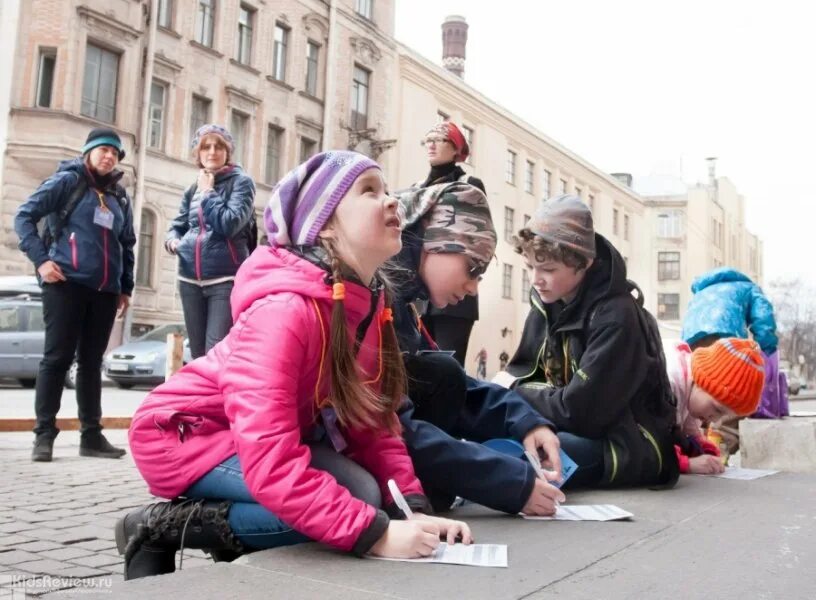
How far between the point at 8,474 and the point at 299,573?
9.89ft

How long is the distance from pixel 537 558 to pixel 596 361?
1202 mm

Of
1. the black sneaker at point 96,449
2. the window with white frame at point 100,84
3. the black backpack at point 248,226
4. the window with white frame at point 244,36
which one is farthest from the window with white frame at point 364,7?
the black sneaker at point 96,449

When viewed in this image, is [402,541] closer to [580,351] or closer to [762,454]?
[580,351]

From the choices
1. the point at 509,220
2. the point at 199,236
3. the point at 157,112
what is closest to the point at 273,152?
the point at 157,112

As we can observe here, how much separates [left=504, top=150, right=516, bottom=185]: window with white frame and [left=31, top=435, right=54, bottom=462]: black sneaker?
3027 centimetres

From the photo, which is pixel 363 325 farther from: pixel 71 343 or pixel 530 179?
pixel 530 179

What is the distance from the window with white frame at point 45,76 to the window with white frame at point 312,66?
8.36m

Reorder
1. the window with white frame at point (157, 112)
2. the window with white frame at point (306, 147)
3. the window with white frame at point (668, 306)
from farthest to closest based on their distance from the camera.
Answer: the window with white frame at point (668, 306), the window with white frame at point (306, 147), the window with white frame at point (157, 112)

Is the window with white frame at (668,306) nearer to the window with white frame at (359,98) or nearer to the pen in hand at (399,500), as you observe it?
the window with white frame at (359,98)

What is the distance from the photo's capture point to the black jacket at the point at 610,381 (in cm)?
306

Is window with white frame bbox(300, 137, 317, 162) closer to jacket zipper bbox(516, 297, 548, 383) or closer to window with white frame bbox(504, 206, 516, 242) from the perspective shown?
window with white frame bbox(504, 206, 516, 242)

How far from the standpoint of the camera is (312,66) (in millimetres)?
25562

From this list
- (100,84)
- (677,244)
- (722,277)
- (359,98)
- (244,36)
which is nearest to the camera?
(722,277)

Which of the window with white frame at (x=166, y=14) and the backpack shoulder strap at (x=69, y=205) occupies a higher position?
the window with white frame at (x=166, y=14)
